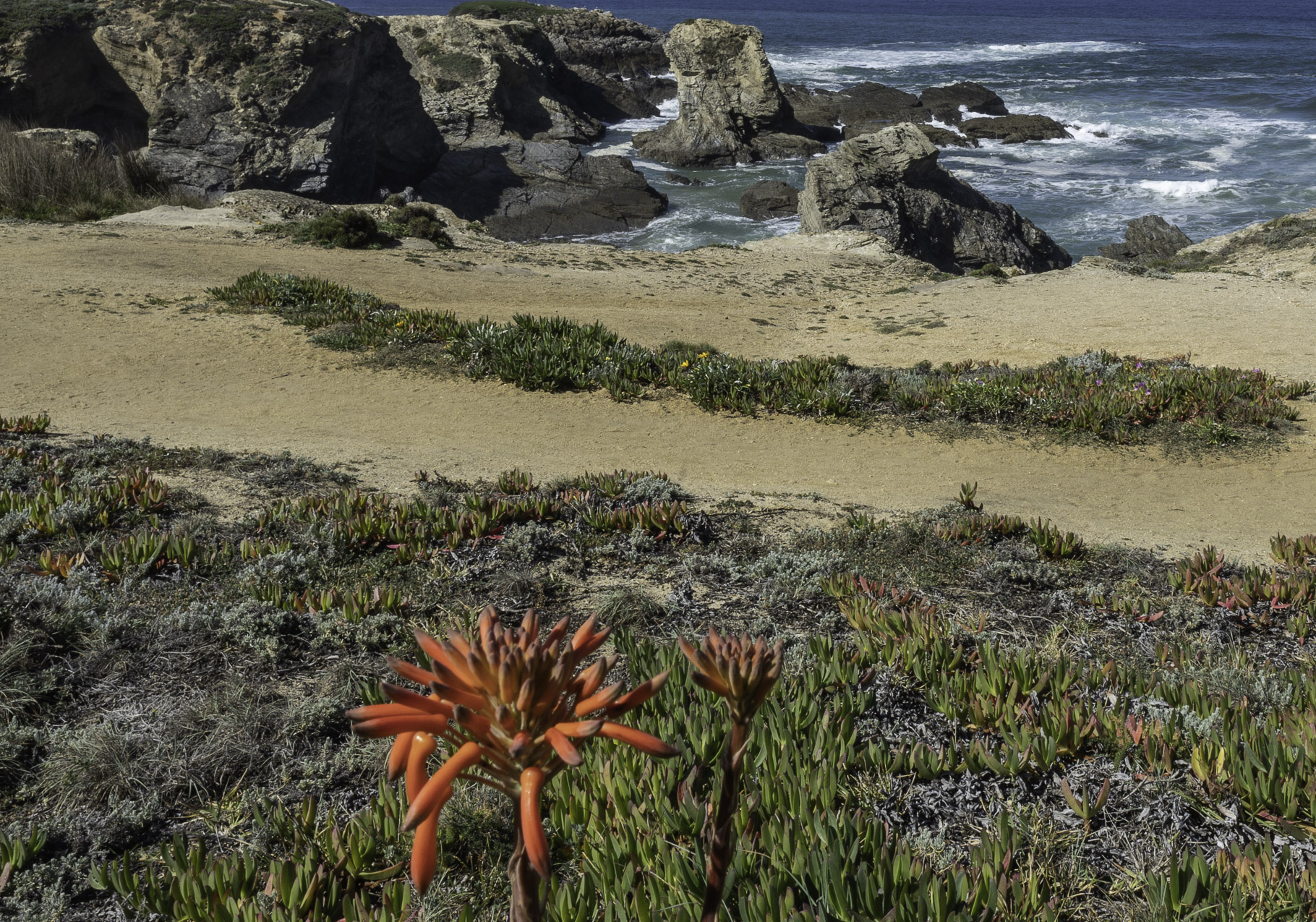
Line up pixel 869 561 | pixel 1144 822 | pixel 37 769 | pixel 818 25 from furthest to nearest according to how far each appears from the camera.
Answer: pixel 818 25
pixel 869 561
pixel 37 769
pixel 1144 822

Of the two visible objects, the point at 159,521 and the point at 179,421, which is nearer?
the point at 159,521

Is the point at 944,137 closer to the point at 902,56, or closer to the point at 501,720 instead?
the point at 902,56

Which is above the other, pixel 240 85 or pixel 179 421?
pixel 240 85

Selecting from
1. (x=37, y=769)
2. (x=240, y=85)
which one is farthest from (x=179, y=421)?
(x=240, y=85)

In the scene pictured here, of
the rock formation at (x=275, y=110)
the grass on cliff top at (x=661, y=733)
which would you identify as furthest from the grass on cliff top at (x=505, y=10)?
the grass on cliff top at (x=661, y=733)

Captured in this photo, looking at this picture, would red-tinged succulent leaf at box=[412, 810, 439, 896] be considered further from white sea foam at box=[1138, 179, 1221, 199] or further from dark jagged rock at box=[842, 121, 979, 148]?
dark jagged rock at box=[842, 121, 979, 148]

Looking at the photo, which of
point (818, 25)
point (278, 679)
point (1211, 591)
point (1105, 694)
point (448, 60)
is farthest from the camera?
point (818, 25)

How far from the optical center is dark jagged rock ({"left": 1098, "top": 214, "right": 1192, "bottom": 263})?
83.5 ft

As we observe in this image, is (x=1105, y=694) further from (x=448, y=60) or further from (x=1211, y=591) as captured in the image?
(x=448, y=60)

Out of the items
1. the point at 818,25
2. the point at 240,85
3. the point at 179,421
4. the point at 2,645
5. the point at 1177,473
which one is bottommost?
the point at 1177,473

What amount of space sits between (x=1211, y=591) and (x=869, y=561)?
1.94 metres

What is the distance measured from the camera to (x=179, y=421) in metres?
9.19

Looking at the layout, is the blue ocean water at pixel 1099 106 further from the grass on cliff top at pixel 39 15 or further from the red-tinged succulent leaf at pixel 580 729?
the red-tinged succulent leaf at pixel 580 729

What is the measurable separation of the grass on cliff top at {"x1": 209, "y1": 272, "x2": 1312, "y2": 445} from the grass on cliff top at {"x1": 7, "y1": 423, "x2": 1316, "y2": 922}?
430 cm
